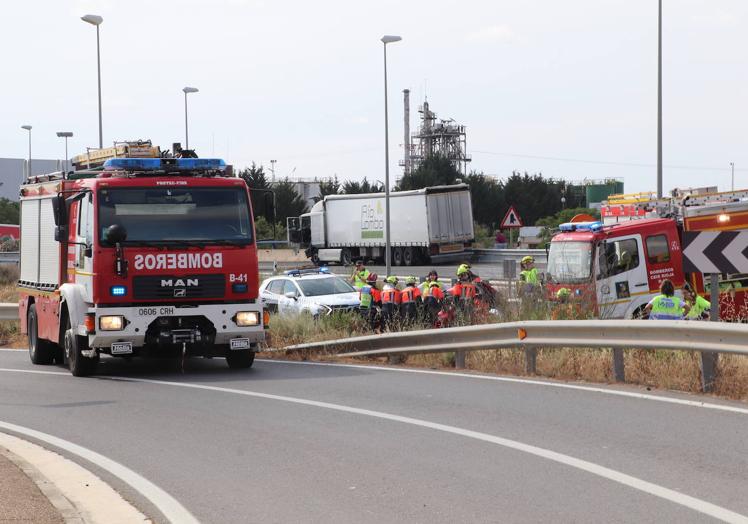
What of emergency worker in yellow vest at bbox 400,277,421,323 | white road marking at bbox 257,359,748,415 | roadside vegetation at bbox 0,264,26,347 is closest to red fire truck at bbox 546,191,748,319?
emergency worker in yellow vest at bbox 400,277,421,323

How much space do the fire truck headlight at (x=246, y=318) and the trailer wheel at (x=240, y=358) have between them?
722 mm

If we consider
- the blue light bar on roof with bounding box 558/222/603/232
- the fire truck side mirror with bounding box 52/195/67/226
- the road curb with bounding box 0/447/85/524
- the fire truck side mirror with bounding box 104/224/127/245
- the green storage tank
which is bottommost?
the road curb with bounding box 0/447/85/524

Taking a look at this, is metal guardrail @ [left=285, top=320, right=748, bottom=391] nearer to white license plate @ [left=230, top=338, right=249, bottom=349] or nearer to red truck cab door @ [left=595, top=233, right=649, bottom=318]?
white license plate @ [left=230, top=338, right=249, bottom=349]

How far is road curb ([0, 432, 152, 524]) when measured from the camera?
23.0 ft

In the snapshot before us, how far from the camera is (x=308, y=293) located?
24812 millimetres

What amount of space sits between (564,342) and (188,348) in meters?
5.20

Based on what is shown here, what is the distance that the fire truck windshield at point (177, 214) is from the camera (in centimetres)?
1484

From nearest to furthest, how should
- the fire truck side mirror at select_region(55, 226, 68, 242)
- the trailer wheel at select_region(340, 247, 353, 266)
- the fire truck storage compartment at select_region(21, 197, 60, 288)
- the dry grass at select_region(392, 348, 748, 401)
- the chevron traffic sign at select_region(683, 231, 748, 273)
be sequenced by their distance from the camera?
the dry grass at select_region(392, 348, 748, 401)
the chevron traffic sign at select_region(683, 231, 748, 273)
the fire truck side mirror at select_region(55, 226, 68, 242)
the fire truck storage compartment at select_region(21, 197, 60, 288)
the trailer wheel at select_region(340, 247, 353, 266)

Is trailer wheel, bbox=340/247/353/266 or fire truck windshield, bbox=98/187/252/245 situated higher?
fire truck windshield, bbox=98/187/252/245

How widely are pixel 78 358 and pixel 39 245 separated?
9.55 ft

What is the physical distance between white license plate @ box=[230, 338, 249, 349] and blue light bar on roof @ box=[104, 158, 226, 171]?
7.68 ft

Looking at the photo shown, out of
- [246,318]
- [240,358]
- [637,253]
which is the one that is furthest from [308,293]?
[246,318]

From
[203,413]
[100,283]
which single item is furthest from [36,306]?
[203,413]

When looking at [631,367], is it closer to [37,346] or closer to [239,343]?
[239,343]
